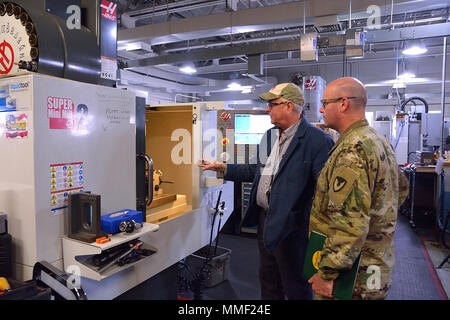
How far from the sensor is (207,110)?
2.42m

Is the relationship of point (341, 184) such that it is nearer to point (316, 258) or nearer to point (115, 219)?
point (316, 258)

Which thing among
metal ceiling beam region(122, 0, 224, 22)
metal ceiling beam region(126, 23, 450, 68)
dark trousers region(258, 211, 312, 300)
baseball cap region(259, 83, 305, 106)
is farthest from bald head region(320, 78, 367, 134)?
metal ceiling beam region(122, 0, 224, 22)

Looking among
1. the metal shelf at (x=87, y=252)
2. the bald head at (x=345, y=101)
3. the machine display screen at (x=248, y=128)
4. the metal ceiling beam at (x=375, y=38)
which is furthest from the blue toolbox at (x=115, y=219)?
the metal ceiling beam at (x=375, y=38)

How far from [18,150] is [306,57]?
2708 millimetres

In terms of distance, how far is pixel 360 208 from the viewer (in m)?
1.17

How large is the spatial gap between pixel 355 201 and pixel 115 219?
3.45 ft

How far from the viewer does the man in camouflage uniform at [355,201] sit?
46.3 inches

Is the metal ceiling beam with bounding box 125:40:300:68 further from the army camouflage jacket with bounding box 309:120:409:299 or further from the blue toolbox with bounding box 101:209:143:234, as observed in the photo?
the blue toolbox with bounding box 101:209:143:234

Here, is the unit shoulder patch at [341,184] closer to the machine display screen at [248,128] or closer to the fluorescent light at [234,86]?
the machine display screen at [248,128]

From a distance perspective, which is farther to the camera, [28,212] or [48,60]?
[48,60]
